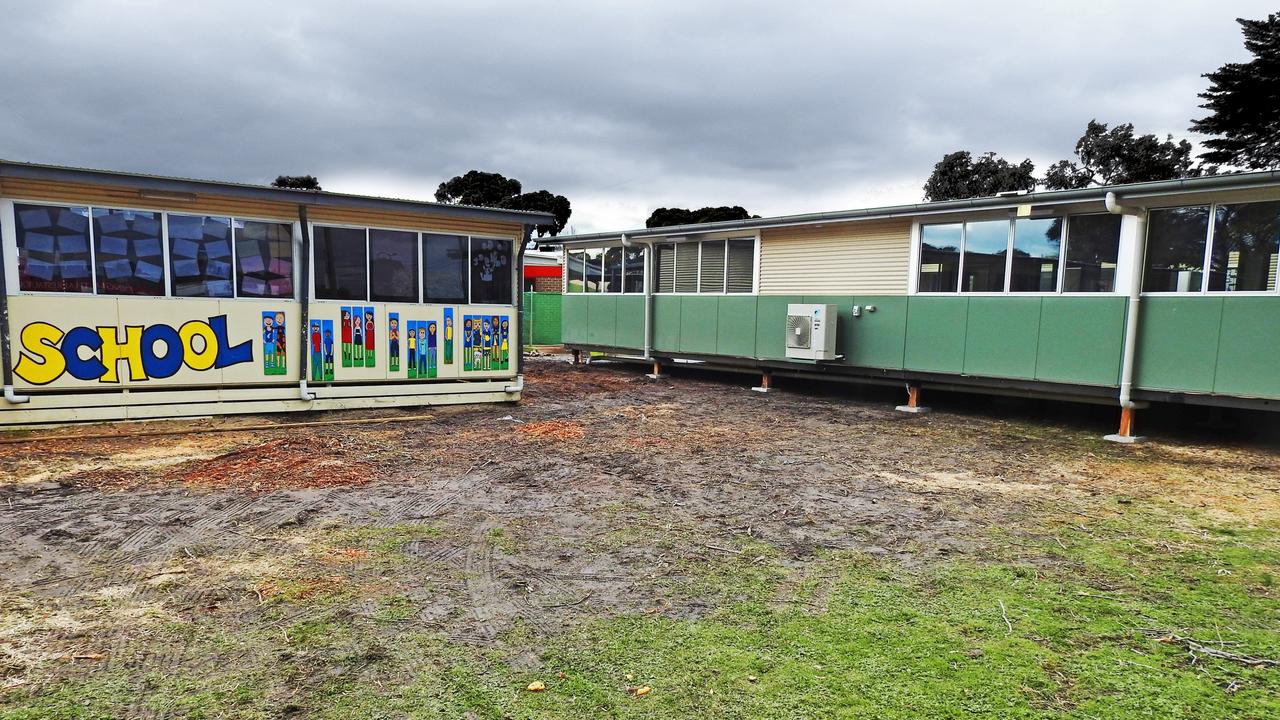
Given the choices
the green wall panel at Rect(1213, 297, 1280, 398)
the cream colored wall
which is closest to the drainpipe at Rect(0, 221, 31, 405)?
the cream colored wall

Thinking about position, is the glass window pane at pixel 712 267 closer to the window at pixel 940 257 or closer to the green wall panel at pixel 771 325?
the green wall panel at pixel 771 325

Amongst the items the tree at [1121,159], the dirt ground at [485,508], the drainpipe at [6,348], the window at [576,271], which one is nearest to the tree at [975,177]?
the tree at [1121,159]

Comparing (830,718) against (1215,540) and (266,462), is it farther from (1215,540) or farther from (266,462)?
(266,462)

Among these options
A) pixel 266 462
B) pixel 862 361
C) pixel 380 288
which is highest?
pixel 380 288

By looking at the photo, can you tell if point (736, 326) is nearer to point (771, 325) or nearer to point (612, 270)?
point (771, 325)

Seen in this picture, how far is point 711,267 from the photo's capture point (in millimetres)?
14648

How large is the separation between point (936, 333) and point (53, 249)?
11.3 m

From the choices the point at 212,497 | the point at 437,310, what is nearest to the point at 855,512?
the point at 212,497

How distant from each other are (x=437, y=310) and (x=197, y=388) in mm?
3069

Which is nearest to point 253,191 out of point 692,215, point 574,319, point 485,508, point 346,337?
point 346,337

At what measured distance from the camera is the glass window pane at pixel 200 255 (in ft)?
28.5

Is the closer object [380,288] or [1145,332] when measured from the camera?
[1145,332]

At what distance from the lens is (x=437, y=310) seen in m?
10.2

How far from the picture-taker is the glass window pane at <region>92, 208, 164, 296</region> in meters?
8.30
